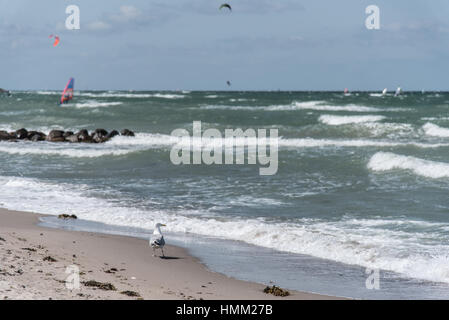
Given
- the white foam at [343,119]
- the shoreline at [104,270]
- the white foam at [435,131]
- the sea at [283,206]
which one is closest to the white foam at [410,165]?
the sea at [283,206]

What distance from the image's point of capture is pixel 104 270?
8.09m

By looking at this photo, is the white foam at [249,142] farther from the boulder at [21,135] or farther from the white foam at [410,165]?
the white foam at [410,165]

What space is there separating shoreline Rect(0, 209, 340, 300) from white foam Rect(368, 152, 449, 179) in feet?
33.9

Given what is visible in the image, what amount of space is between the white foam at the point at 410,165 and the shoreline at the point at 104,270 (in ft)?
33.9

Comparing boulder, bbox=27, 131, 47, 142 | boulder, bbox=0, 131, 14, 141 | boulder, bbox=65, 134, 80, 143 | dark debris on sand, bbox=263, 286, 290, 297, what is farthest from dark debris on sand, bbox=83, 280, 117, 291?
boulder, bbox=0, 131, 14, 141

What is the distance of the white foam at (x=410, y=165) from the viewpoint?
17719mm

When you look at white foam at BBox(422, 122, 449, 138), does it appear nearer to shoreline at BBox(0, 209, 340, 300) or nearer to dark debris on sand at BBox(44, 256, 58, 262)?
shoreline at BBox(0, 209, 340, 300)

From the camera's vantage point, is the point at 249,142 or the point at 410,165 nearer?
the point at 410,165

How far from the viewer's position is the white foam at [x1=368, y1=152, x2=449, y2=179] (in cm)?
1772

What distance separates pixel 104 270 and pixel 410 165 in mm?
13234

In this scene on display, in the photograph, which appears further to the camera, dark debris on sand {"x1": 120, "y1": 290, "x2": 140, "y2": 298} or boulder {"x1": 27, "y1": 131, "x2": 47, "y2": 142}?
boulder {"x1": 27, "y1": 131, "x2": 47, "y2": 142}

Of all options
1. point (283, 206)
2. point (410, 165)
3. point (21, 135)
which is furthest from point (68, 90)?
point (283, 206)

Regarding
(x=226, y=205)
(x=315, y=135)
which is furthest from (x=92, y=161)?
(x=315, y=135)

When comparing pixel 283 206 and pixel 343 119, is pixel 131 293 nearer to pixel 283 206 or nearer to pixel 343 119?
pixel 283 206
